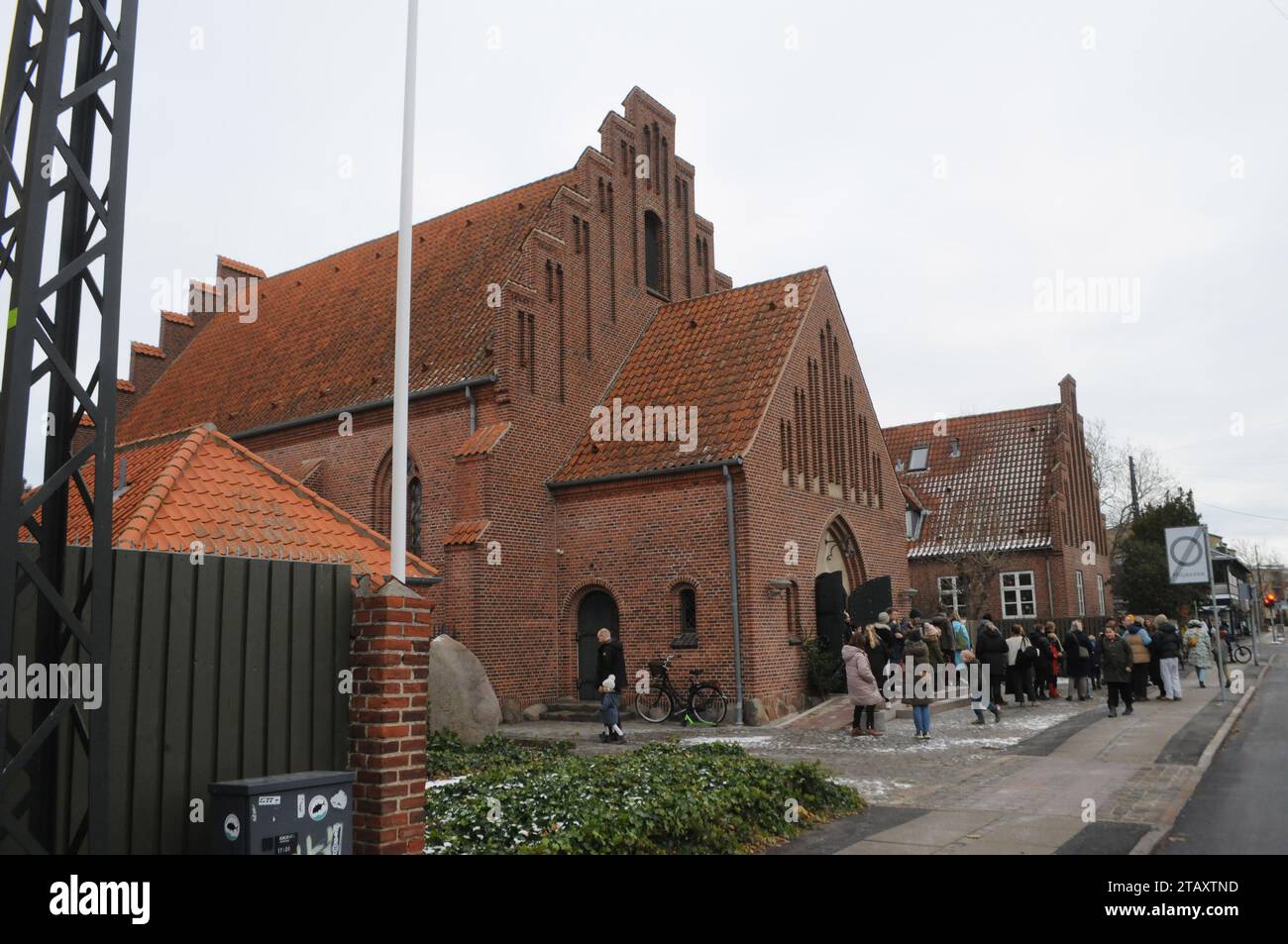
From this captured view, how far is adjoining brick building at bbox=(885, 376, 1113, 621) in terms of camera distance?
3625 centimetres

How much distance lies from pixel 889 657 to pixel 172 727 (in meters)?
15.4

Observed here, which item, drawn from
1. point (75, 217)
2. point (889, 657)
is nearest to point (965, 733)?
point (889, 657)

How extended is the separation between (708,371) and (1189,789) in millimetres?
13465

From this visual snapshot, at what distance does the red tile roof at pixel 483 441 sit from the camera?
20.3 m

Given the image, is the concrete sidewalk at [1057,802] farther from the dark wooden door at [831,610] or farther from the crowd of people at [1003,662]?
the dark wooden door at [831,610]

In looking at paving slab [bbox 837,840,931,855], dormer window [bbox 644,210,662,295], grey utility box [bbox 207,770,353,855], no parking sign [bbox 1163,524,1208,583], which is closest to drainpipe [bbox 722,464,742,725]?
dormer window [bbox 644,210,662,295]

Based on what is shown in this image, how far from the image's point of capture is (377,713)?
6.11 meters

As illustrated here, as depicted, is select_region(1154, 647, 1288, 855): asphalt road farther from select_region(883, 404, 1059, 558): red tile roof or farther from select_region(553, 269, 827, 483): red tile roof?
select_region(883, 404, 1059, 558): red tile roof

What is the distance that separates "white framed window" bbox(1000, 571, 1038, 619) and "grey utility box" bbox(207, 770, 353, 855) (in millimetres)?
34189

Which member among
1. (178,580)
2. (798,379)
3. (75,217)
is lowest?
(178,580)

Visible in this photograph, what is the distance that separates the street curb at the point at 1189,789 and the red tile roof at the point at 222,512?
316 inches

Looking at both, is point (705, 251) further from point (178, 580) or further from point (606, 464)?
point (178, 580)
